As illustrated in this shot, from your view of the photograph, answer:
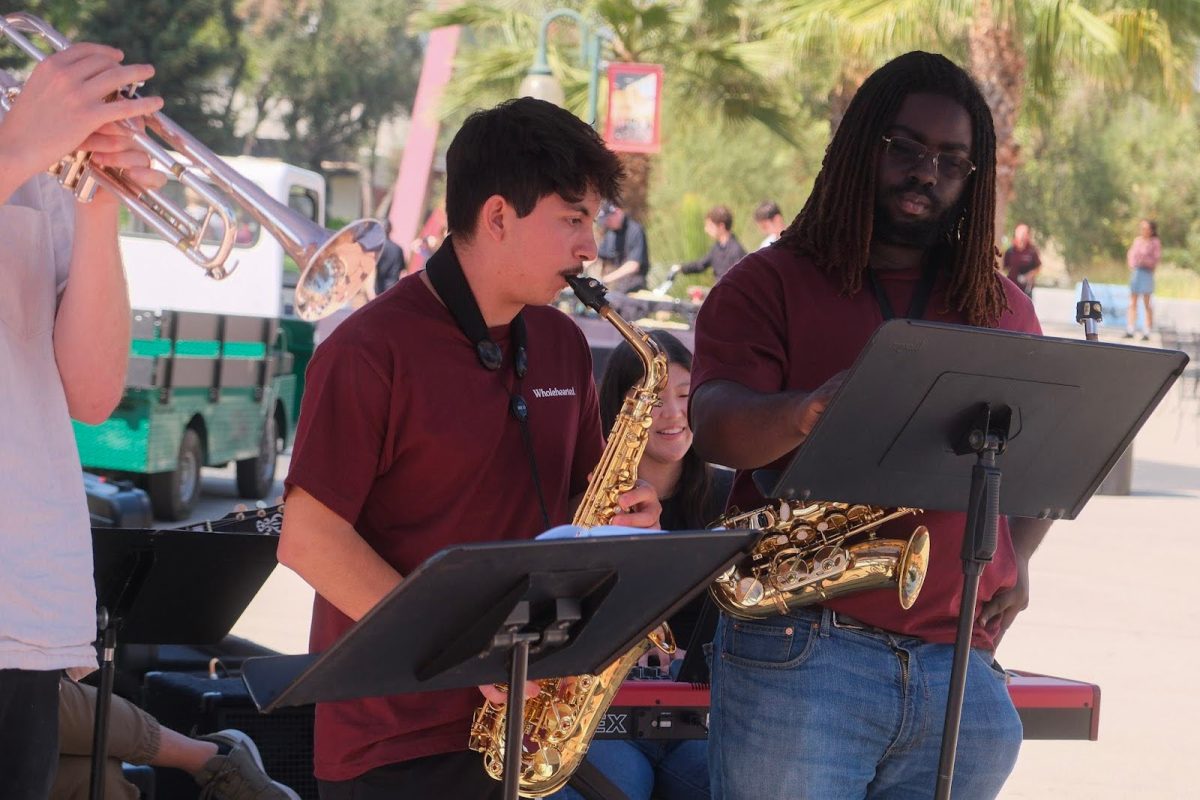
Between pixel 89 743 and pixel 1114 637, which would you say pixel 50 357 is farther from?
pixel 1114 637

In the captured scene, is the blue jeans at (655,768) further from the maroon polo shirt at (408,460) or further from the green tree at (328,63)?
the green tree at (328,63)

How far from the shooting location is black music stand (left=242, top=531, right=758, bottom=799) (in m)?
1.96

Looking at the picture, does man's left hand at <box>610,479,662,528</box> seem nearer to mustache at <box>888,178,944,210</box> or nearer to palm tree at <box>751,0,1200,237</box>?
mustache at <box>888,178,944,210</box>

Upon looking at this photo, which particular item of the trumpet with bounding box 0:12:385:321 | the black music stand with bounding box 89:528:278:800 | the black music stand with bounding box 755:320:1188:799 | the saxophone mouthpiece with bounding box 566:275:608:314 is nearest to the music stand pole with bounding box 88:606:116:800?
the black music stand with bounding box 89:528:278:800

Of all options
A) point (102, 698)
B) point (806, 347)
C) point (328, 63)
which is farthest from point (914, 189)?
point (328, 63)

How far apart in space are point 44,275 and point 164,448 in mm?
6623

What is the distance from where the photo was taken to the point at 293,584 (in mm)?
8359

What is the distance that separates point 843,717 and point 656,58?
1851 cm

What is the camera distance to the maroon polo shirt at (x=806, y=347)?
2.64 metres

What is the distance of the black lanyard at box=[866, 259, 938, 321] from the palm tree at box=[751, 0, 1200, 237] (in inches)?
493

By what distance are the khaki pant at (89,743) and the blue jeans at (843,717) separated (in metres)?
1.80

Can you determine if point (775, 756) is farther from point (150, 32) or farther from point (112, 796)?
point (150, 32)

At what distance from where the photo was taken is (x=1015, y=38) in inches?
610

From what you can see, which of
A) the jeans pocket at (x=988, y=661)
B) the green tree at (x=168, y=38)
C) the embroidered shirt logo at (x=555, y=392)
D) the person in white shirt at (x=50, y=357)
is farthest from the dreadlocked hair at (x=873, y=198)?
the green tree at (x=168, y=38)
